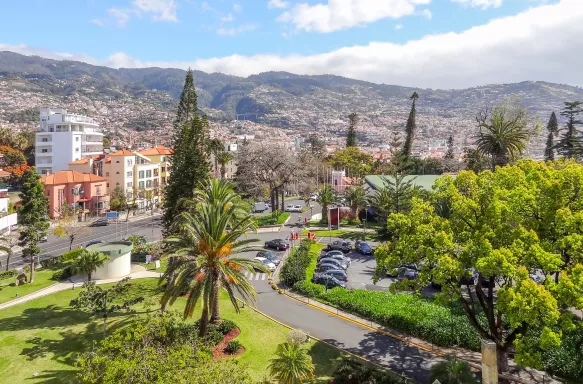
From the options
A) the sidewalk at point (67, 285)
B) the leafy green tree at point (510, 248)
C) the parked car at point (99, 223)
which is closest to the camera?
the leafy green tree at point (510, 248)

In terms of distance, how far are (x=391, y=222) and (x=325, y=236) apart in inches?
1165

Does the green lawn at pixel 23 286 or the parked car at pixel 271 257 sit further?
the parked car at pixel 271 257

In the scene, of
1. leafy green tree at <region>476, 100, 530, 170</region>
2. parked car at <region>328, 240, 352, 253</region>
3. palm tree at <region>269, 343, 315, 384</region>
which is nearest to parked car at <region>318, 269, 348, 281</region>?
parked car at <region>328, 240, 352, 253</region>

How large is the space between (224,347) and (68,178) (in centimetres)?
5201

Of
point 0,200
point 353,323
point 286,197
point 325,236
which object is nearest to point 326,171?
point 286,197

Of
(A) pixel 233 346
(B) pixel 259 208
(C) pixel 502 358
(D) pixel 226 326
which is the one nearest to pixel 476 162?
(B) pixel 259 208

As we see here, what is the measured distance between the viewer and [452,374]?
1460 cm

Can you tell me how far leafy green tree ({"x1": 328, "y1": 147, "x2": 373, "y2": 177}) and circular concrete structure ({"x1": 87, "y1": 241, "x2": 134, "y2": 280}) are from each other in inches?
2288

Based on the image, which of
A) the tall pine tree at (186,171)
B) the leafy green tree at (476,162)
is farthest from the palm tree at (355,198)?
the tall pine tree at (186,171)

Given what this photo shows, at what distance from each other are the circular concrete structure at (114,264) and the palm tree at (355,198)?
101 ft

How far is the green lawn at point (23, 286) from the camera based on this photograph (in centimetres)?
2877

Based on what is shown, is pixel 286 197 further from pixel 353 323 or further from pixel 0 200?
pixel 353 323

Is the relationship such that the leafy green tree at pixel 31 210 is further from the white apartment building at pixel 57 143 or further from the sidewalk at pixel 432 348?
the white apartment building at pixel 57 143

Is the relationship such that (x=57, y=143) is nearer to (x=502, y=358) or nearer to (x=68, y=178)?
(x=68, y=178)
